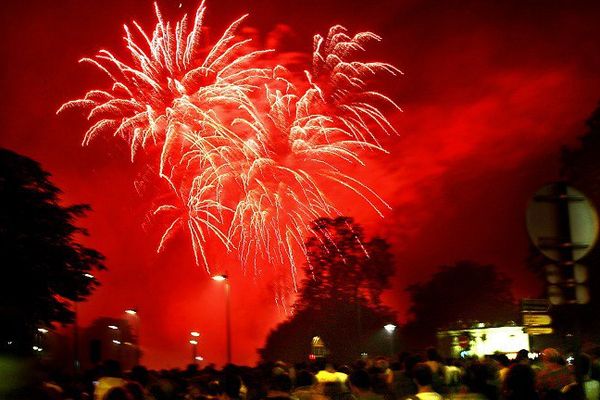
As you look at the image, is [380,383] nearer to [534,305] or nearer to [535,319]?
[535,319]

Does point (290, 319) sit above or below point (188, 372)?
above

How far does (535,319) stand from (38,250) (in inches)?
990

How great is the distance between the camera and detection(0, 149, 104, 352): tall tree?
105 feet

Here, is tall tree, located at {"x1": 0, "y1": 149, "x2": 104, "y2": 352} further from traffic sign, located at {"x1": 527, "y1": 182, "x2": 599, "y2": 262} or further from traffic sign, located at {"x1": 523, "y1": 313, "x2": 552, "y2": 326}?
traffic sign, located at {"x1": 527, "y1": 182, "x2": 599, "y2": 262}

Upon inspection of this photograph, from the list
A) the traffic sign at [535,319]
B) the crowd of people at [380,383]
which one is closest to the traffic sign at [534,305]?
the traffic sign at [535,319]

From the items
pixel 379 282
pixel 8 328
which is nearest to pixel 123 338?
pixel 379 282

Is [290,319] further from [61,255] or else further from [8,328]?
[8,328]

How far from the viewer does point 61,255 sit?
3388 cm

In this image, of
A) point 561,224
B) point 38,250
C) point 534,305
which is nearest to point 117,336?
point 38,250

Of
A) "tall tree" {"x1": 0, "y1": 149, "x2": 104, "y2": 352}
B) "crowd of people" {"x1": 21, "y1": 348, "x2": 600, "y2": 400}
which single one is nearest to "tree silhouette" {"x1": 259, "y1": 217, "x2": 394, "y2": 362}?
"tall tree" {"x1": 0, "y1": 149, "x2": 104, "y2": 352}

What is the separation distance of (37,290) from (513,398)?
Result: 27835 millimetres

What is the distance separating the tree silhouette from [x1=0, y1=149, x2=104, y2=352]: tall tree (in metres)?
29.8

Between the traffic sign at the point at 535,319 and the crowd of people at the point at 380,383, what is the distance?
0.64 metres

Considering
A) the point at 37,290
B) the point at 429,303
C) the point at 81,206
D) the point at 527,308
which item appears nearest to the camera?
the point at 527,308
